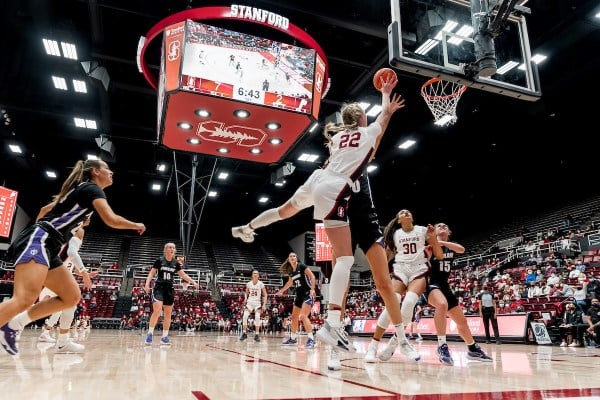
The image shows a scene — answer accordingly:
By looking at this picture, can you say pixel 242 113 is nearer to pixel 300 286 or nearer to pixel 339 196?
pixel 300 286

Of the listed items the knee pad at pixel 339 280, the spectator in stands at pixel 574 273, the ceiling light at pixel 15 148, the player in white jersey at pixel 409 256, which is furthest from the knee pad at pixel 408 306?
the ceiling light at pixel 15 148

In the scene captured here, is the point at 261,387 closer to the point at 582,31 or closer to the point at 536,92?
the point at 536,92

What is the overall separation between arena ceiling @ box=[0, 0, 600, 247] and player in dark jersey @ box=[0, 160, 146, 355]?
833 cm

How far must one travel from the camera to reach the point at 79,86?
542 inches

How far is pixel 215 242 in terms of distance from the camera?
3356 centimetres

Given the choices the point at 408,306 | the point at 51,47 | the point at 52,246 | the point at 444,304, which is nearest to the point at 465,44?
the point at 444,304

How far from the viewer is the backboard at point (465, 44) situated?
5.87m

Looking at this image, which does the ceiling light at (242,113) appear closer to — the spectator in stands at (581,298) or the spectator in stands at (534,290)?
the spectator in stands at (581,298)

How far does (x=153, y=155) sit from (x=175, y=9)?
1072cm

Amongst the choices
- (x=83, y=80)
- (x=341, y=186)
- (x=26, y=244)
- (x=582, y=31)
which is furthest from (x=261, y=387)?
(x=83, y=80)

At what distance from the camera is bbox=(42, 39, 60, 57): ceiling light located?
37.0 ft

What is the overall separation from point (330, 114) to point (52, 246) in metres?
12.9

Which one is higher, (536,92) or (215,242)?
(215,242)

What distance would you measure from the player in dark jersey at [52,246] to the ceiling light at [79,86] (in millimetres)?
11908
